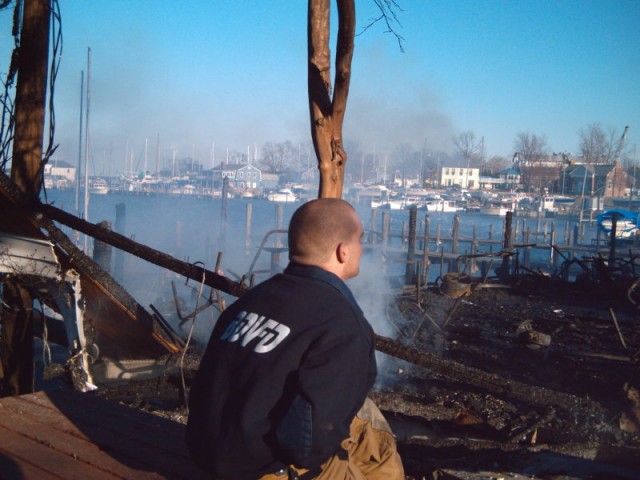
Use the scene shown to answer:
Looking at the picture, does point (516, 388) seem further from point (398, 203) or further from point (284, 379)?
point (398, 203)

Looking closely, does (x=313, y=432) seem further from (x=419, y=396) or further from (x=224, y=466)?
(x=419, y=396)

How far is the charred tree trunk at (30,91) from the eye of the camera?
4.26 meters

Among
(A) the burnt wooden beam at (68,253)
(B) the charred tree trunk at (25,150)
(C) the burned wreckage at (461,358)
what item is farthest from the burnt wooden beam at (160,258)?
(B) the charred tree trunk at (25,150)

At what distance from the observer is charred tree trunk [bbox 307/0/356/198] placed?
3.59 m

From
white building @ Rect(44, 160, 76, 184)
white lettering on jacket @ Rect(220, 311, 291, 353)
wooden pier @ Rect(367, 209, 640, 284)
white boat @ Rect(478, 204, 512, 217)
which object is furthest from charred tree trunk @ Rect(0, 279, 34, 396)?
white building @ Rect(44, 160, 76, 184)

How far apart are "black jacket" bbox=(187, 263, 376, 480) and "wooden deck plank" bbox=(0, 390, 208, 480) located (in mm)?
852

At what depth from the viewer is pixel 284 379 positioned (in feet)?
5.96

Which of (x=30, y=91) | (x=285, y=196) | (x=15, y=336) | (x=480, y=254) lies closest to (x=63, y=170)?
(x=285, y=196)

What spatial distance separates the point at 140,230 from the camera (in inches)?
2276

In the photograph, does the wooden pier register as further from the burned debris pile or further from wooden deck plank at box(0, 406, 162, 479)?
wooden deck plank at box(0, 406, 162, 479)

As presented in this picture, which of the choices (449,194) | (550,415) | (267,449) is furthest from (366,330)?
(449,194)

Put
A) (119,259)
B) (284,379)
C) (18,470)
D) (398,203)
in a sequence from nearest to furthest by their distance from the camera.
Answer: (284,379)
(18,470)
(119,259)
(398,203)

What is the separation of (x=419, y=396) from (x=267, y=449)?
7.70m

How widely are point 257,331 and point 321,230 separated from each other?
1.42 feet
